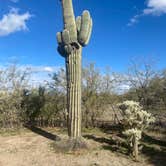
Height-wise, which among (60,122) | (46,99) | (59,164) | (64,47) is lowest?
(59,164)

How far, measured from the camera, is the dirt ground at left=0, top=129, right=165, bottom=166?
22.8ft

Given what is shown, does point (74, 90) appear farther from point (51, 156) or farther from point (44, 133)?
point (44, 133)

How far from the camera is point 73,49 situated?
845 cm

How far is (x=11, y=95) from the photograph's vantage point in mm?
11969

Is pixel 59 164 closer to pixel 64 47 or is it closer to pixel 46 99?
pixel 64 47

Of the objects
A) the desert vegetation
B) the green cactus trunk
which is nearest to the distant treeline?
the desert vegetation

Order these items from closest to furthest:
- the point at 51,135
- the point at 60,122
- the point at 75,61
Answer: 1. the point at 75,61
2. the point at 51,135
3. the point at 60,122

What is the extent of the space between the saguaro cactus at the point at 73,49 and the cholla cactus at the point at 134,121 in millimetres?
1606

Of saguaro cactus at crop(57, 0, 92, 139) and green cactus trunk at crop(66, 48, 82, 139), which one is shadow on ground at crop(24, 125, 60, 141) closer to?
green cactus trunk at crop(66, 48, 82, 139)

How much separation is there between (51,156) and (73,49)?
10.8ft

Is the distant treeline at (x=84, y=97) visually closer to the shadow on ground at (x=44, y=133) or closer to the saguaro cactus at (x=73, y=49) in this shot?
the shadow on ground at (x=44, y=133)

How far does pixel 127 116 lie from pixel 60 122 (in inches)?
231

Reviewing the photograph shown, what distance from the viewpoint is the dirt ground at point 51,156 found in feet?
22.8

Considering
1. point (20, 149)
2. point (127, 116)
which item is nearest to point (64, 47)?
point (127, 116)
